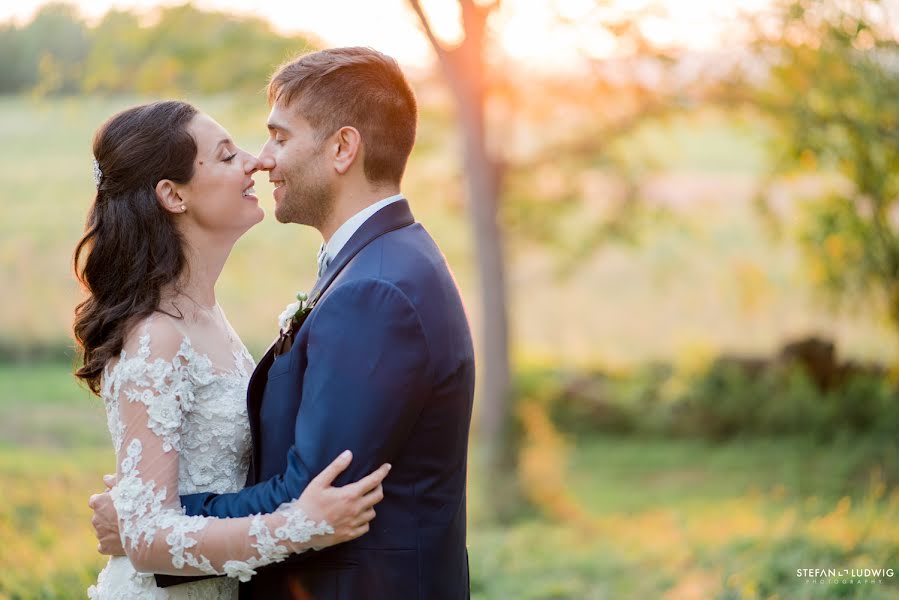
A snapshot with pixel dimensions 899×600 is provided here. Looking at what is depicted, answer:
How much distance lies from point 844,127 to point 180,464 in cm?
723

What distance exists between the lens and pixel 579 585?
5.55 m

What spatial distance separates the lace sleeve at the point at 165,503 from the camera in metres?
2.22

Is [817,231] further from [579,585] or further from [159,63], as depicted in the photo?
[159,63]

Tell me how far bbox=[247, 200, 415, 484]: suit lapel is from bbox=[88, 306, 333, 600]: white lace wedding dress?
0.58 ft

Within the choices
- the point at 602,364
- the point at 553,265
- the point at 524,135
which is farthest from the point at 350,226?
the point at 553,265

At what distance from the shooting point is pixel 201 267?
2.79 m

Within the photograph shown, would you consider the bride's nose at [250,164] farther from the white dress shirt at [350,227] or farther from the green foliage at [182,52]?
the green foliage at [182,52]

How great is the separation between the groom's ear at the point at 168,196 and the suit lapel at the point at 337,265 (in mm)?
527

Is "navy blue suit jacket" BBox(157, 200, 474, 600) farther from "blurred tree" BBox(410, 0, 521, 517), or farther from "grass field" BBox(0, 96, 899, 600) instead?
"blurred tree" BBox(410, 0, 521, 517)

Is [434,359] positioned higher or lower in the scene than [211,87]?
lower

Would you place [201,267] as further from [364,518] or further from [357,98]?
[364,518]

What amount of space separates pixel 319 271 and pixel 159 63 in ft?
23.0

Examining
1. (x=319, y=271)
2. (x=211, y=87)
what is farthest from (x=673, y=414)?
(x=319, y=271)

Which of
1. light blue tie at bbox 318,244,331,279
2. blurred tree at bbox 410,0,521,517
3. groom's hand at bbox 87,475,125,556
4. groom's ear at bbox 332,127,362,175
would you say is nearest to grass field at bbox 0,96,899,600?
blurred tree at bbox 410,0,521,517
